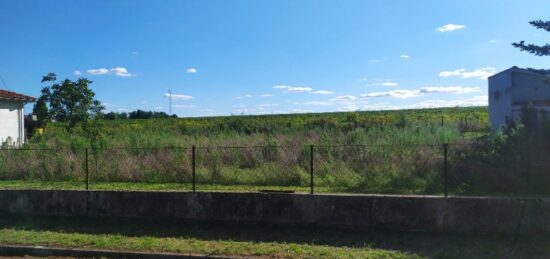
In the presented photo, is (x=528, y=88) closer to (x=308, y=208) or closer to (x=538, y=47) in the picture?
(x=538, y=47)

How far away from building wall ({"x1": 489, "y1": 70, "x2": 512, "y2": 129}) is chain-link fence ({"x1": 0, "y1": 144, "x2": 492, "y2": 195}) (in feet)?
24.4

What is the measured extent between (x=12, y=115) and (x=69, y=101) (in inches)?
319

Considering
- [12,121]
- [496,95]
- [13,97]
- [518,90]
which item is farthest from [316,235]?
[12,121]

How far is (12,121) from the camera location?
78.7 feet

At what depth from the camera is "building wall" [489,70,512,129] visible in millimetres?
16580

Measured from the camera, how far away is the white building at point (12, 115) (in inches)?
907

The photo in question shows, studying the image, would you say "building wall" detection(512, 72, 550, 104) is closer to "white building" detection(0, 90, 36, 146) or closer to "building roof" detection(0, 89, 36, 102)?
"white building" detection(0, 90, 36, 146)

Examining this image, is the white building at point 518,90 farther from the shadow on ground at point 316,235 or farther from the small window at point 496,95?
the shadow on ground at point 316,235

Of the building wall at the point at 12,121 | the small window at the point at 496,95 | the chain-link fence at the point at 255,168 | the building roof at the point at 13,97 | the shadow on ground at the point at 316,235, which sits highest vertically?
the building roof at the point at 13,97

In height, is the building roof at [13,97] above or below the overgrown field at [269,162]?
above

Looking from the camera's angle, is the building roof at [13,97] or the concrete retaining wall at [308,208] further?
the building roof at [13,97]

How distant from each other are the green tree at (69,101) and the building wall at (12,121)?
557cm

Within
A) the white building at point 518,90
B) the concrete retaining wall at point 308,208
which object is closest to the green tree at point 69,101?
the concrete retaining wall at point 308,208

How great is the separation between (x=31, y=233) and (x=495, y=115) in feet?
54.4
